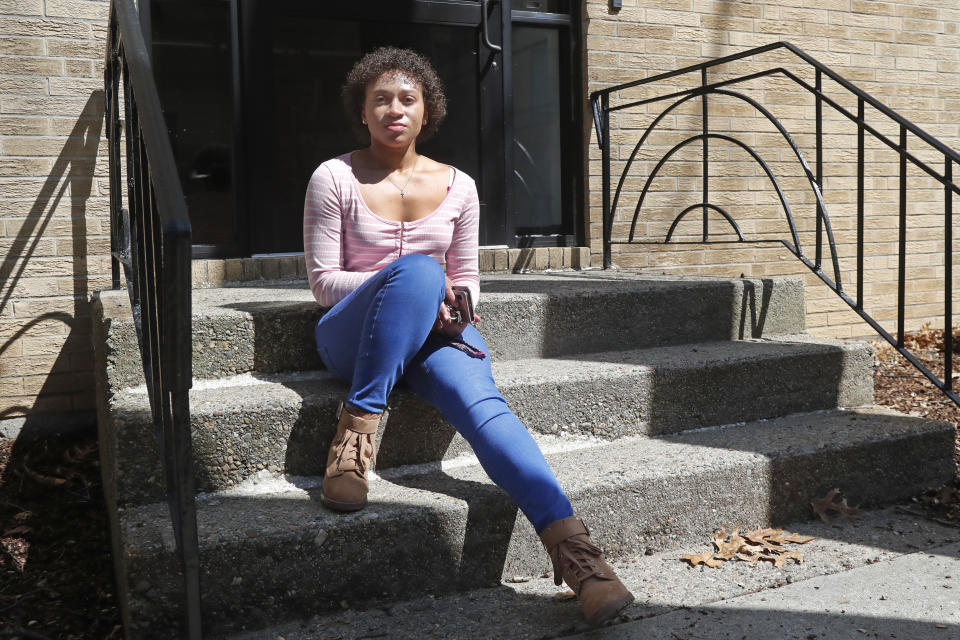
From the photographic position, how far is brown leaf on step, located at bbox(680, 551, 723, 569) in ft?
7.18

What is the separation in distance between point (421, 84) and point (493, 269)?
1569mm

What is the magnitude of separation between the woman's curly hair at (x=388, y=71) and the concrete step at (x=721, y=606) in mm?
1383

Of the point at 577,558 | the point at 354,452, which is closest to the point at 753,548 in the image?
the point at 577,558

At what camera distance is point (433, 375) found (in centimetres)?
216

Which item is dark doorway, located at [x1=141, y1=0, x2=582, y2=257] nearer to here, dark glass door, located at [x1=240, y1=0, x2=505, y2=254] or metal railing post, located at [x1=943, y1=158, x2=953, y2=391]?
dark glass door, located at [x1=240, y1=0, x2=505, y2=254]

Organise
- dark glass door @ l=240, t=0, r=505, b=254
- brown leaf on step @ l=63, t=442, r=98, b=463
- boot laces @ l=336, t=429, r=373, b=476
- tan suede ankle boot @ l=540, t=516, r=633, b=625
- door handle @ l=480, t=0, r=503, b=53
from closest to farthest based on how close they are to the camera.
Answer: tan suede ankle boot @ l=540, t=516, r=633, b=625, boot laces @ l=336, t=429, r=373, b=476, brown leaf on step @ l=63, t=442, r=98, b=463, dark glass door @ l=240, t=0, r=505, b=254, door handle @ l=480, t=0, r=503, b=53

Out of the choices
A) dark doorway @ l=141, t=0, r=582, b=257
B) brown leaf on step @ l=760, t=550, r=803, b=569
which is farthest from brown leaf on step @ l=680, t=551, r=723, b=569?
dark doorway @ l=141, t=0, r=582, b=257

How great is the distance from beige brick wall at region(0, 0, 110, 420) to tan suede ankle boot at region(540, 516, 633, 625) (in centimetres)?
204

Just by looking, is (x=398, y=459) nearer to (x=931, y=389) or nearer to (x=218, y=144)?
(x=218, y=144)

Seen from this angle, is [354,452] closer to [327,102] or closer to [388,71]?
[388,71]

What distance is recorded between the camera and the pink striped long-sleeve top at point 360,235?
2.30 metres

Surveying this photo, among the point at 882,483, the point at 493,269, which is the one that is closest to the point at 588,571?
the point at 882,483

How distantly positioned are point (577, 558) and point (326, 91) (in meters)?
2.64

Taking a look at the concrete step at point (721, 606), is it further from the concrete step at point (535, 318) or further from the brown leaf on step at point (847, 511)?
the concrete step at point (535, 318)
